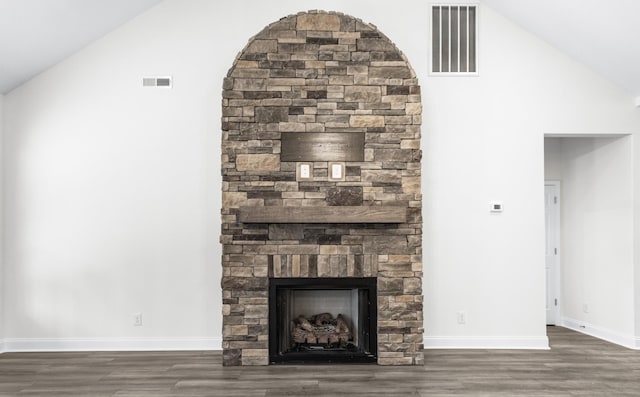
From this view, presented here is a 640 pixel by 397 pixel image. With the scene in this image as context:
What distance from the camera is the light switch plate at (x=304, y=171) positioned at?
4668 mm

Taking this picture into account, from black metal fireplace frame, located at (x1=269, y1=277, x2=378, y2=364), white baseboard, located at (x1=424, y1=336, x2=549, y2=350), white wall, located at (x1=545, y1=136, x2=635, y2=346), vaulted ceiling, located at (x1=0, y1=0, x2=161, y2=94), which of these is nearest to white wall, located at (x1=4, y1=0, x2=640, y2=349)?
white baseboard, located at (x1=424, y1=336, x2=549, y2=350)

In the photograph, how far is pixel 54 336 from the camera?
5102mm

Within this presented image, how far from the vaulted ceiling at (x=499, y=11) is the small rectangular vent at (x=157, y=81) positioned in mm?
619

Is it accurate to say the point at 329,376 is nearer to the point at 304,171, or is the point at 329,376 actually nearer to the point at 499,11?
the point at 304,171

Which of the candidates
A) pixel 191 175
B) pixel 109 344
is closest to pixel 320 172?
pixel 191 175

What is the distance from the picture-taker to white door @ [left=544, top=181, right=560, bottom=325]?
21.1 feet

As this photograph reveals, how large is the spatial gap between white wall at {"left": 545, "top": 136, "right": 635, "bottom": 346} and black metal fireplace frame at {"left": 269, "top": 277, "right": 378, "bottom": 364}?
8.84 feet

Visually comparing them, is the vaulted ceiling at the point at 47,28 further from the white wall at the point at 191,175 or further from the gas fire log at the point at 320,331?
the gas fire log at the point at 320,331

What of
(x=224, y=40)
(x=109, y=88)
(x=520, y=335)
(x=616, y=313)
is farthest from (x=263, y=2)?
(x=616, y=313)

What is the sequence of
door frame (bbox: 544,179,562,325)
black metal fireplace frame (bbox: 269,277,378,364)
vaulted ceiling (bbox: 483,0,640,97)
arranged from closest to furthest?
vaulted ceiling (bbox: 483,0,640,97) → black metal fireplace frame (bbox: 269,277,378,364) → door frame (bbox: 544,179,562,325)

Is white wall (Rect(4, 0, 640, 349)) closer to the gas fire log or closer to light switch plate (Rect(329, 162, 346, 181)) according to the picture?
the gas fire log

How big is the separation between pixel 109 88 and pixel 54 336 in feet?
8.33

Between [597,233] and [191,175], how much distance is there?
4442mm

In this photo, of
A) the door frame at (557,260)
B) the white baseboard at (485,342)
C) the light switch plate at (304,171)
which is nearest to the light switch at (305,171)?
the light switch plate at (304,171)
